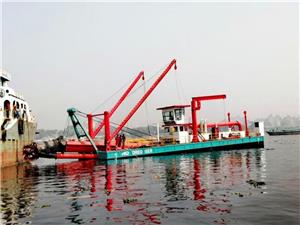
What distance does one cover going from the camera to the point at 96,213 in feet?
50.4

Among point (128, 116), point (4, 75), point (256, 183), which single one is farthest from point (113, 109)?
point (256, 183)

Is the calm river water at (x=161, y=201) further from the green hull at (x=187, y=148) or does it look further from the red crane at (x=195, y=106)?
the red crane at (x=195, y=106)

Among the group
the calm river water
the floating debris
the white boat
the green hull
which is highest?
the white boat

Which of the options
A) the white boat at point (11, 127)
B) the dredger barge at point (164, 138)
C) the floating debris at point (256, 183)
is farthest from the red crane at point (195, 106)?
the floating debris at point (256, 183)

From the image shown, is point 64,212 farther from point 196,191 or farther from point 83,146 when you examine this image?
point 83,146

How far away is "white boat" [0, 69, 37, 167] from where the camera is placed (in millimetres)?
41844

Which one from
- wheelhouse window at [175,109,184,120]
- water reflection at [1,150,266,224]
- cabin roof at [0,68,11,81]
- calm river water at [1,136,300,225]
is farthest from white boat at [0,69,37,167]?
wheelhouse window at [175,109,184,120]

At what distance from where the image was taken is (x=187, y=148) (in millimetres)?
54219

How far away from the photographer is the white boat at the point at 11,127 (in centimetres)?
4184

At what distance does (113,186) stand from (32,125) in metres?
39.5

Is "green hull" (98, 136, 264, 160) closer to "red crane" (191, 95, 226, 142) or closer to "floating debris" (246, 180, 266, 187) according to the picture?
"red crane" (191, 95, 226, 142)

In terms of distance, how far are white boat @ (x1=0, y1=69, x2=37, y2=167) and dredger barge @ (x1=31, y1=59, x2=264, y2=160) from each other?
4227mm

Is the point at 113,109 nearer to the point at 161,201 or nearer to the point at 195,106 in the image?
the point at 195,106

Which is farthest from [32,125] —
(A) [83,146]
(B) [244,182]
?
(B) [244,182]
